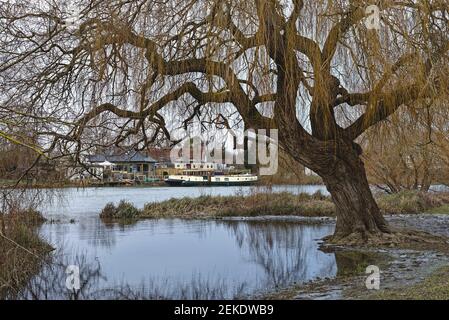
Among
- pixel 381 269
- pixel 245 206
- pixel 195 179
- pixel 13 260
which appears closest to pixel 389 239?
pixel 381 269

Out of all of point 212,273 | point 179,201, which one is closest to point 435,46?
point 212,273

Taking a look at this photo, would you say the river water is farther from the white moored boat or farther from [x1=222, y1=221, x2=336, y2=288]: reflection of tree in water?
the white moored boat

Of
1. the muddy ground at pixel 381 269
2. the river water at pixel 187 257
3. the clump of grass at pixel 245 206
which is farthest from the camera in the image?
the clump of grass at pixel 245 206

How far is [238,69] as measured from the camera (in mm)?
7691

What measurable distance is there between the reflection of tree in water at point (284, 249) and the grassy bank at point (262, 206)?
2.84 meters

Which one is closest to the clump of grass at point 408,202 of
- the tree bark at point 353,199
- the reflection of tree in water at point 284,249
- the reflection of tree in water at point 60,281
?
the reflection of tree in water at point 284,249

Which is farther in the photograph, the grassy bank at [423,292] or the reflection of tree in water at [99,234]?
the reflection of tree in water at [99,234]

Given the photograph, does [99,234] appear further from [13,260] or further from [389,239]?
[389,239]

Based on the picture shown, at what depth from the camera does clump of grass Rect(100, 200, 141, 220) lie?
19031mm

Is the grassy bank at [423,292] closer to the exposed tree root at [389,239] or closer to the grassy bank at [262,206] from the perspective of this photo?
the exposed tree root at [389,239]

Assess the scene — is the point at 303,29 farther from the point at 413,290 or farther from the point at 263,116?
the point at 413,290

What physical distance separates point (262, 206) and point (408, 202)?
17.6ft

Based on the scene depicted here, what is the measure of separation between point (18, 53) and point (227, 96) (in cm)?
344

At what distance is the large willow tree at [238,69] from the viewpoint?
7.27m
